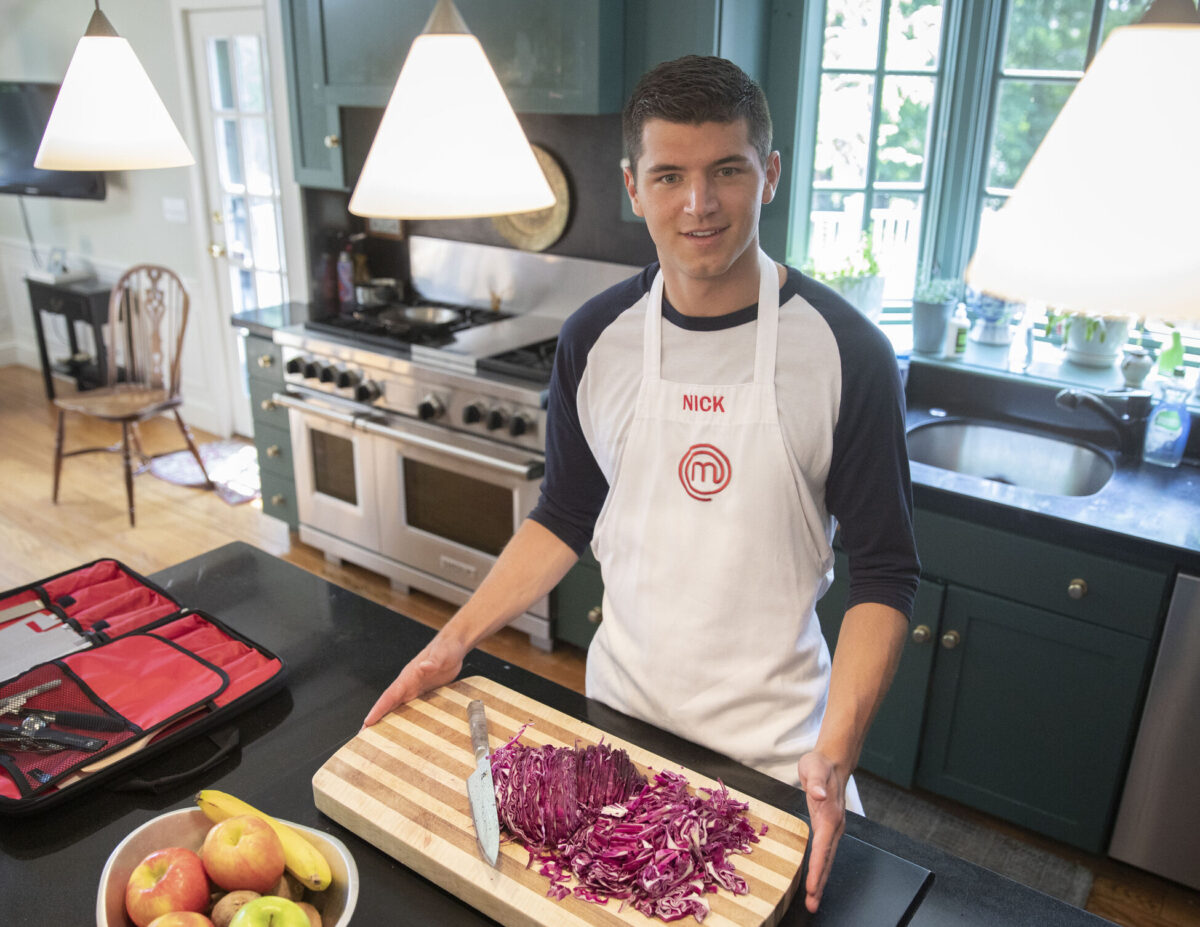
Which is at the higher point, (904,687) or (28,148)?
(28,148)

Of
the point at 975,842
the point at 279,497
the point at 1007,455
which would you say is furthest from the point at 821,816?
the point at 279,497

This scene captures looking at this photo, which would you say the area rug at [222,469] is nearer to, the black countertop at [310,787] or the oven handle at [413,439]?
the oven handle at [413,439]

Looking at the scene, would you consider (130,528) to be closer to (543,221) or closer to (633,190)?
(543,221)

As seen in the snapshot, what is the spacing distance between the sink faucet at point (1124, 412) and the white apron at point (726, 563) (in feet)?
4.46

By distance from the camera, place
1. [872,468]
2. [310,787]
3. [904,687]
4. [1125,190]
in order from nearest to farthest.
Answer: [1125,190], [310,787], [872,468], [904,687]

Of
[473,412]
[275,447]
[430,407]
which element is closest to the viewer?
[473,412]

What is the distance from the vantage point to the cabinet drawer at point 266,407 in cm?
383

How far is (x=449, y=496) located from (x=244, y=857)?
231 cm

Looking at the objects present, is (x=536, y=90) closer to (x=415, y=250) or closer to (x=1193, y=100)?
(x=415, y=250)

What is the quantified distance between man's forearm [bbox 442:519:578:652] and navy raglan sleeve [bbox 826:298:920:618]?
1.42 ft

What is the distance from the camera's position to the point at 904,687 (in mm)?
2463

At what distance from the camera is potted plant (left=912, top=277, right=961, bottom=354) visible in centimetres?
285

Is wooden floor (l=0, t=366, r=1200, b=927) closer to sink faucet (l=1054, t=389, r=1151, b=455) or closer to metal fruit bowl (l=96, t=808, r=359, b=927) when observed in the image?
sink faucet (l=1054, t=389, r=1151, b=455)

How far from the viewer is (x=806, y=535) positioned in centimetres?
140
